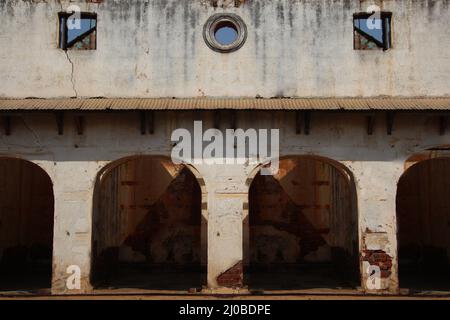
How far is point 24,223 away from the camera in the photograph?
1934cm

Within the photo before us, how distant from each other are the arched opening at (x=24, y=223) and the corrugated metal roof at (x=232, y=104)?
15.2 ft

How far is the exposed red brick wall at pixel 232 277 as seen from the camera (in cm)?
1364

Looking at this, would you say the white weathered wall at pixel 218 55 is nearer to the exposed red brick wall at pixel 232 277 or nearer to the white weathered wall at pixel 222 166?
the white weathered wall at pixel 222 166

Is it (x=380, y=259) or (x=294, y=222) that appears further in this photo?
(x=294, y=222)

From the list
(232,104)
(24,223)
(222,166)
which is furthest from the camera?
(24,223)

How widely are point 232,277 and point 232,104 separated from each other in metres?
3.99

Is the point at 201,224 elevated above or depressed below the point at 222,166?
below

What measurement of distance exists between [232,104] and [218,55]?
5.17ft

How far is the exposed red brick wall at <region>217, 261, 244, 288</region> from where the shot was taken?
13641 mm

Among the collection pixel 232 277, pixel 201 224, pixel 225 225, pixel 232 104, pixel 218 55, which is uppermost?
pixel 218 55

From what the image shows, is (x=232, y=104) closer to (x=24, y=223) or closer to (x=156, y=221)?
(x=156, y=221)

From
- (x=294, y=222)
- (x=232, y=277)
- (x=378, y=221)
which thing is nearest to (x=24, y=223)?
(x=232, y=277)

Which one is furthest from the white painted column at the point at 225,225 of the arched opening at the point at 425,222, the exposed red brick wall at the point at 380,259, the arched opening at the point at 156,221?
the arched opening at the point at 425,222

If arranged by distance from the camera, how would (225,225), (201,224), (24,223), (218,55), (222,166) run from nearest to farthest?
(225,225)
(222,166)
(218,55)
(201,224)
(24,223)
